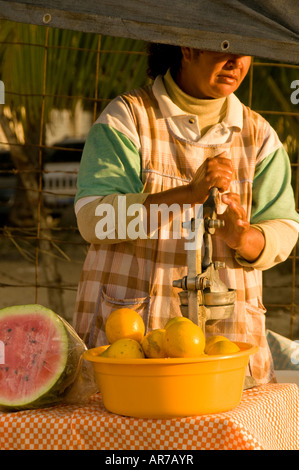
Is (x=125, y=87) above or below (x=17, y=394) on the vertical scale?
above

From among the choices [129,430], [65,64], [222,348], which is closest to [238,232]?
[222,348]

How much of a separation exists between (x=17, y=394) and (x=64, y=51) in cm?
392

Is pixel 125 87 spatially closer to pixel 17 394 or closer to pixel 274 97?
pixel 274 97

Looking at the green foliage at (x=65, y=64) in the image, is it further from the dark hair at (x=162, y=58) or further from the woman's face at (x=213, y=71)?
the woman's face at (x=213, y=71)

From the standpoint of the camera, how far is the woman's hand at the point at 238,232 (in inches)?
93.9

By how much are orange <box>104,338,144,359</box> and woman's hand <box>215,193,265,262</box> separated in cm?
69

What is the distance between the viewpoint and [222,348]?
6.10 ft

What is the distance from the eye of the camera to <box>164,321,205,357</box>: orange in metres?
1.77

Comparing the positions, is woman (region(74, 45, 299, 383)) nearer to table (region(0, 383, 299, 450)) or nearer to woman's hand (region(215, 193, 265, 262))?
woman's hand (region(215, 193, 265, 262))

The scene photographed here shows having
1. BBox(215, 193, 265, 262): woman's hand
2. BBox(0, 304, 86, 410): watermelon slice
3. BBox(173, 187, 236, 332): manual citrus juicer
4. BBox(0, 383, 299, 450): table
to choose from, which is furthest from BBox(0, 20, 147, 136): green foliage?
BBox(0, 383, 299, 450): table

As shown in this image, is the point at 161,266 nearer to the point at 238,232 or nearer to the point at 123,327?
the point at 238,232

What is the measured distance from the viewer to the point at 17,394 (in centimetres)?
192
